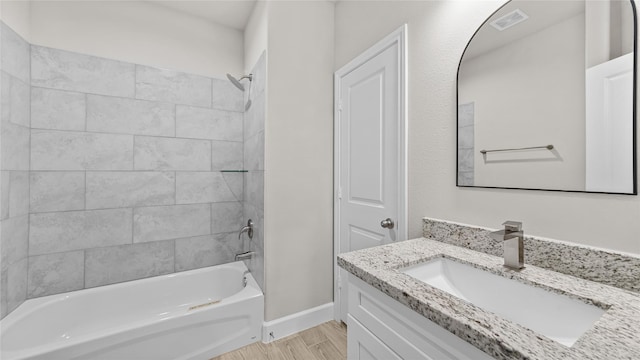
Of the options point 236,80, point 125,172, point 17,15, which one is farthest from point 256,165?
point 17,15

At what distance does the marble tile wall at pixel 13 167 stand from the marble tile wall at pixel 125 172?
63 mm

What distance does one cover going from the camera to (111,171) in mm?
→ 1950

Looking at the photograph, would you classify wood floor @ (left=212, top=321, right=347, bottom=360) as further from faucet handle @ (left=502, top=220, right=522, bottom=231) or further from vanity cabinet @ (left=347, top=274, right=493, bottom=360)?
faucet handle @ (left=502, top=220, right=522, bottom=231)

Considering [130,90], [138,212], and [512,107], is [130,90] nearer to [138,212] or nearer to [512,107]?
[138,212]

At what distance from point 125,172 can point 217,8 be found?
5.15 feet

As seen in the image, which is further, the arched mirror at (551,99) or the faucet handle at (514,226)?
the faucet handle at (514,226)

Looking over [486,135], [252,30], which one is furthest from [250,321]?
[252,30]

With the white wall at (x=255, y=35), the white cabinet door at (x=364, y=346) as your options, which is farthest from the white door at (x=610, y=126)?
the white wall at (x=255, y=35)

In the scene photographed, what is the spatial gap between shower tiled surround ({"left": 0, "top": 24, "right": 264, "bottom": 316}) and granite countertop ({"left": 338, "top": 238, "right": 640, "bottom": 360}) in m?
1.22

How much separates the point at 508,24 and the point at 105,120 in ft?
8.51

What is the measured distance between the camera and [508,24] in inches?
39.0

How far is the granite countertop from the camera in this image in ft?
1.54

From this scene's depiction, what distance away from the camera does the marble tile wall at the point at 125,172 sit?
5.79ft

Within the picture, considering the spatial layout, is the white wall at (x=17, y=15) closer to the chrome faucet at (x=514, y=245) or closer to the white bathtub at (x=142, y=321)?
the white bathtub at (x=142, y=321)
